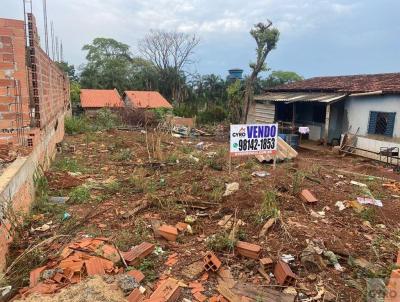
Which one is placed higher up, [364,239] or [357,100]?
[357,100]

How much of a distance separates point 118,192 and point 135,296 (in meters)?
3.03

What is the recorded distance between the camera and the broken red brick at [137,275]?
9.51ft

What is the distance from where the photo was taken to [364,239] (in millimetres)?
→ 3957

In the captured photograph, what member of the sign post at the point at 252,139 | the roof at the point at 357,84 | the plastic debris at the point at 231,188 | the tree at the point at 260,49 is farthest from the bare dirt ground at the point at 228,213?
the tree at the point at 260,49

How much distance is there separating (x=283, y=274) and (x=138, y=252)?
1.41 meters

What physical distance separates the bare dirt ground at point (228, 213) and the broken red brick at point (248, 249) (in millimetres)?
55

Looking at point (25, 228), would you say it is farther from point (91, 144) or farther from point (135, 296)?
point (91, 144)

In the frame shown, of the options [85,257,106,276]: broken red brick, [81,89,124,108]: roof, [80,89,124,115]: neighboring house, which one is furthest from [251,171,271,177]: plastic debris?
[81,89,124,108]: roof

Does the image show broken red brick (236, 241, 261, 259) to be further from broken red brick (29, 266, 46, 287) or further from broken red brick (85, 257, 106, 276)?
broken red brick (29, 266, 46, 287)

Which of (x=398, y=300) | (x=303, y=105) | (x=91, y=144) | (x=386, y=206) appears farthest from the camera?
(x=303, y=105)

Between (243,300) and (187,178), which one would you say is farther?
(187,178)

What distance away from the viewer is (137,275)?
294 centimetres

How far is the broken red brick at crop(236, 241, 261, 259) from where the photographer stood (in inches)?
133

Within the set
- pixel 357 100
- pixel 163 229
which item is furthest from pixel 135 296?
pixel 357 100
